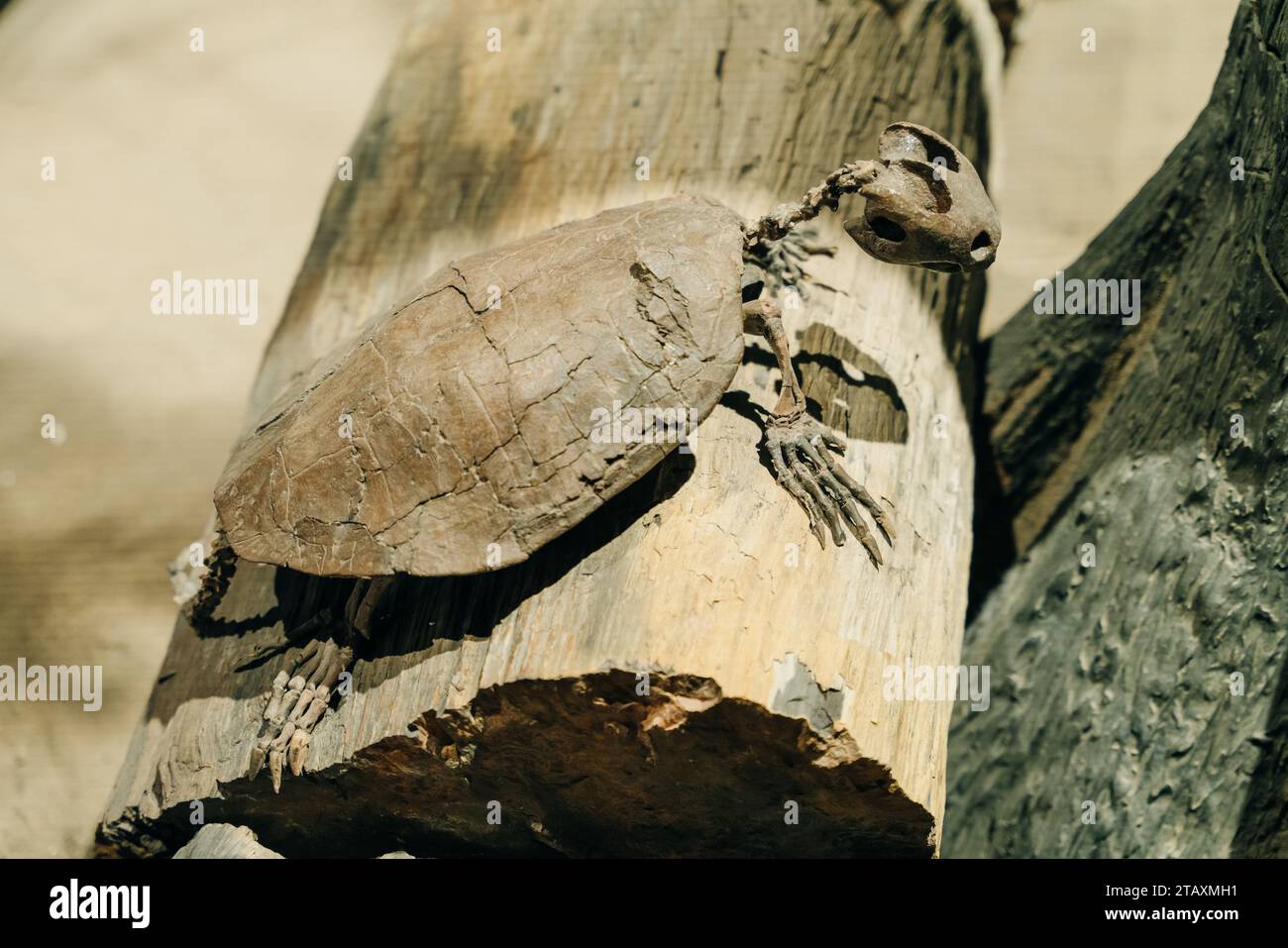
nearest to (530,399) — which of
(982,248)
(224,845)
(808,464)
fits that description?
(808,464)

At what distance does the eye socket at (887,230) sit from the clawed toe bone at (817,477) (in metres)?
0.51

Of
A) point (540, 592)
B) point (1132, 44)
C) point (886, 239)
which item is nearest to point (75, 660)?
point (540, 592)

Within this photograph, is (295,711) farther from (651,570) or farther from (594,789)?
(651,570)

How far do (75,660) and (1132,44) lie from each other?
17.6 ft

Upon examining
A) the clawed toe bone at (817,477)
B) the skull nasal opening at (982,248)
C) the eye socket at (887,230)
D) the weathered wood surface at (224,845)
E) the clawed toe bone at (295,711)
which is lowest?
the weathered wood surface at (224,845)

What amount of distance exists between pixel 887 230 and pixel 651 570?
1.08 meters

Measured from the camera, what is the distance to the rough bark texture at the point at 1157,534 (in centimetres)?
334

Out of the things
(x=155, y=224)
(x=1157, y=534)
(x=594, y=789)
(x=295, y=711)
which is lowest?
(x=594, y=789)

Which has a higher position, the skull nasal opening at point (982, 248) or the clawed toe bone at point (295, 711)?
the skull nasal opening at point (982, 248)

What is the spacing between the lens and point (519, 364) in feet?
9.62

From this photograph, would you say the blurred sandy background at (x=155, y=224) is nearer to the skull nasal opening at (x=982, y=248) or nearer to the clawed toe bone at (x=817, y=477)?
the skull nasal opening at (x=982, y=248)

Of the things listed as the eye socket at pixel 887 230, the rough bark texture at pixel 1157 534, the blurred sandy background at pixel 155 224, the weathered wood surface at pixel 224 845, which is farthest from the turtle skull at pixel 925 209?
the weathered wood surface at pixel 224 845

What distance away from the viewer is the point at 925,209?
9.89 feet

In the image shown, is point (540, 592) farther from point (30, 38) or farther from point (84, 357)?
point (30, 38)
